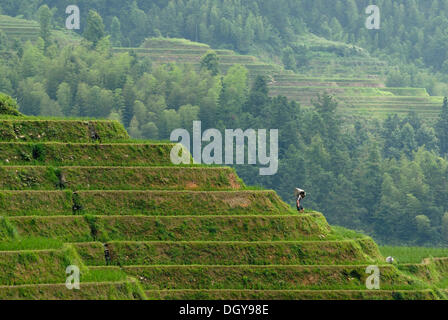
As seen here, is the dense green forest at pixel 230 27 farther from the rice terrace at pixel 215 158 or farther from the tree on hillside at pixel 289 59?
the rice terrace at pixel 215 158

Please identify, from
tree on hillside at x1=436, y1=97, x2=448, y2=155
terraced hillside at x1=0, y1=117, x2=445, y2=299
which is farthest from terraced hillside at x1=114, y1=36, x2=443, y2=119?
terraced hillside at x1=0, y1=117, x2=445, y2=299

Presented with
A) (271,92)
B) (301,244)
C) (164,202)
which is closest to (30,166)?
(164,202)

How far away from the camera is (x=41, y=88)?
123375 mm

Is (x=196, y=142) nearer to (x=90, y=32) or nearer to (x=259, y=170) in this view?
(x=259, y=170)

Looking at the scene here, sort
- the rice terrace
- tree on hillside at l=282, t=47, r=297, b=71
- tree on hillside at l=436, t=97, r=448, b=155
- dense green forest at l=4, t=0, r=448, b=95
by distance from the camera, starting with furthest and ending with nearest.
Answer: dense green forest at l=4, t=0, r=448, b=95
tree on hillside at l=282, t=47, r=297, b=71
tree on hillside at l=436, t=97, r=448, b=155
the rice terrace

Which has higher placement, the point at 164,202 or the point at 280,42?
the point at 164,202

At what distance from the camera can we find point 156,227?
131ft

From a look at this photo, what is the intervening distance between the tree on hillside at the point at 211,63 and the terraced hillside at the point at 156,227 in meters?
97.7

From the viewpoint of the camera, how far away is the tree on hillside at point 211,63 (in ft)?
463

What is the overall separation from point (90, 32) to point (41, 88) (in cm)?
2182

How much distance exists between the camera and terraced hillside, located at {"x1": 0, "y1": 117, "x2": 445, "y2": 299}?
127ft

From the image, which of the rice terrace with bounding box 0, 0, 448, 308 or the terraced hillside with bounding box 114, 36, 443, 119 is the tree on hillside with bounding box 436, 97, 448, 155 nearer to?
the rice terrace with bounding box 0, 0, 448, 308

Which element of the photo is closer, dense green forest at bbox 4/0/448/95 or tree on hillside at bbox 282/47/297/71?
tree on hillside at bbox 282/47/297/71

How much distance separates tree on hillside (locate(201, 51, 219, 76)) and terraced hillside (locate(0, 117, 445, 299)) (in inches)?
3845
